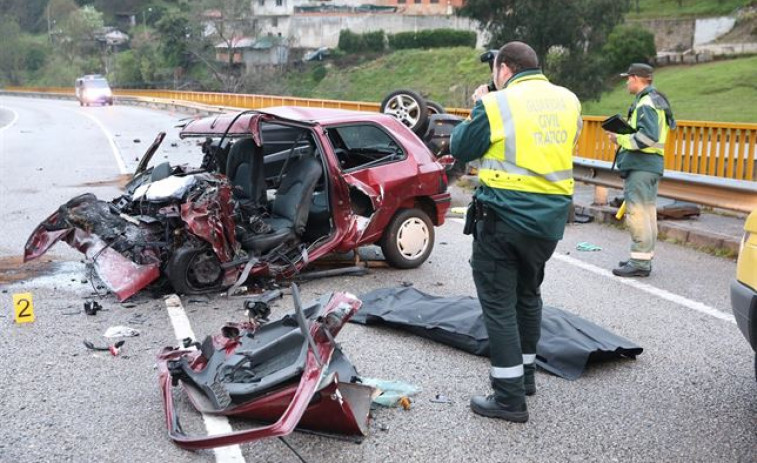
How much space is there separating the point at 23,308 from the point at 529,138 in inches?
164

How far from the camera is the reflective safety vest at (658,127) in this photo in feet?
24.1

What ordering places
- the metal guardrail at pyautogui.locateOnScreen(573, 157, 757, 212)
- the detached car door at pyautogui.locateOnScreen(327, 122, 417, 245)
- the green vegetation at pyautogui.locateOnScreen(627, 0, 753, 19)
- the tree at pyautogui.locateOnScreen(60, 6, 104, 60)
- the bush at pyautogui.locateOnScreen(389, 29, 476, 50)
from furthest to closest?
the tree at pyautogui.locateOnScreen(60, 6, 104, 60), the bush at pyautogui.locateOnScreen(389, 29, 476, 50), the green vegetation at pyautogui.locateOnScreen(627, 0, 753, 19), the metal guardrail at pyautogui.locateOnScreen(573, 157, 757, 212), the detached car door at pyautogui.locateOnScreen(327, 122, 417, 245)

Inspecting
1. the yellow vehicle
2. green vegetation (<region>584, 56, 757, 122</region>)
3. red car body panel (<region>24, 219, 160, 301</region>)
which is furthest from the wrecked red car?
green vegetation (<region>584, 56, 757, 122</region>)

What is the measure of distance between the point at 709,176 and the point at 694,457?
6.35m

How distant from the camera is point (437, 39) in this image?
69.2 meters

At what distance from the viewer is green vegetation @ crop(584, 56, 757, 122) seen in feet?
94.6

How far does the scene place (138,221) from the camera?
679 cm

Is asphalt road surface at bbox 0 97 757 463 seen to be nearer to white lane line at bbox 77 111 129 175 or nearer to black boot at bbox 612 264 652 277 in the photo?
black boot at bbox 612 264 652 277

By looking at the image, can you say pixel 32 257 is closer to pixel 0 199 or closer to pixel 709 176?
pixel 0 199

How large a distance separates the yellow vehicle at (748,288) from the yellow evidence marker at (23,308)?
498cm

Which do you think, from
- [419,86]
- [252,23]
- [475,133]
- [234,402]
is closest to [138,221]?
[234,402]

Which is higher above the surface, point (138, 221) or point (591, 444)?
point (138, 221)

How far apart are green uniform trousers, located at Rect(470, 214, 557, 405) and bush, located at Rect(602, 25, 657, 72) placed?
3881 centimetres

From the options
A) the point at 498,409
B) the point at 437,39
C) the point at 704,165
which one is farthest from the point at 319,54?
the point at 498,409
